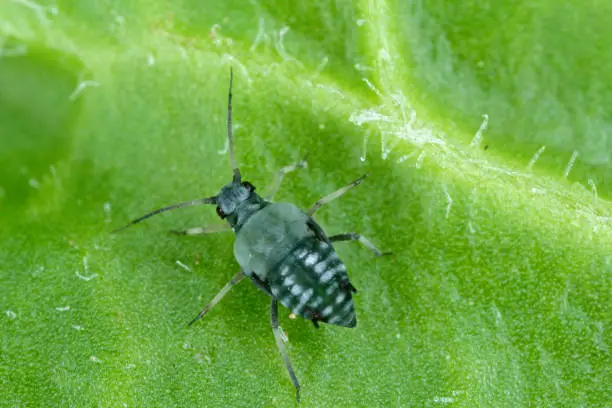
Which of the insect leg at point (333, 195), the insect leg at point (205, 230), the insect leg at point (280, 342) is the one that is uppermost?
the insect leg at point (333, 195)

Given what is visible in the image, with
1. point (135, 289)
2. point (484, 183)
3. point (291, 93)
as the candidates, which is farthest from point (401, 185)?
point (135, 289)

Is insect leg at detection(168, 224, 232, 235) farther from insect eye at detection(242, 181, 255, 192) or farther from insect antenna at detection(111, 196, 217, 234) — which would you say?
insect eye at detection(242, 181, 255, 192)

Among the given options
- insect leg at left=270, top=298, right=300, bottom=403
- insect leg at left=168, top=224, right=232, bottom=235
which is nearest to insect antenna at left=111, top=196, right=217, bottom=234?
insect leg at left=168, top=224, right=232, bottom=235

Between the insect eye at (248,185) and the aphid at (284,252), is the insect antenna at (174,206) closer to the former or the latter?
the aphid at (284,252)

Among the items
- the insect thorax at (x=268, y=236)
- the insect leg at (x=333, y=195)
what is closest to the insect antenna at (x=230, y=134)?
the insect thorax at (x=268, y=236)

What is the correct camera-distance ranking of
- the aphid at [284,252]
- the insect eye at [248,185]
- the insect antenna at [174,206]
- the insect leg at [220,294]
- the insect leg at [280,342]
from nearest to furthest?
1. the insect leg at [280,342]
2. the aphid at [284,252]
3. the insect leg at [220,294]
4. the insect antenna at [174,206]
5. the insect eye at [248,185]
